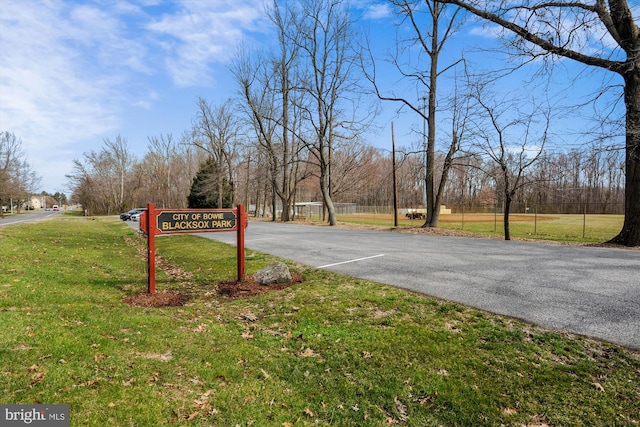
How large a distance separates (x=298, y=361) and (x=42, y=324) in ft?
10.1

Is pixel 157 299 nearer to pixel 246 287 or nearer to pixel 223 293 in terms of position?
pixel 223 293

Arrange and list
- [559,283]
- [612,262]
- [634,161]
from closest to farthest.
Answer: [559,283]
[612,262]
[634,161]

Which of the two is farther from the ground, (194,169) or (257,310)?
(194,169)

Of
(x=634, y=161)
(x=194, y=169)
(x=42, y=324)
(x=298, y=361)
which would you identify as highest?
(x=194, y=169)

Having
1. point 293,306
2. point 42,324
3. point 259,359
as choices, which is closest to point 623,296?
point 293,306

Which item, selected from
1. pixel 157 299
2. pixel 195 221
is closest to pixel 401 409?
pixel 157 299

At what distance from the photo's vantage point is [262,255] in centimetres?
1019

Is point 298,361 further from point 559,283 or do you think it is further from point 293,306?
point 559,283

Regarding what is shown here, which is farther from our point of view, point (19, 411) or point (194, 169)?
point (194, 169)

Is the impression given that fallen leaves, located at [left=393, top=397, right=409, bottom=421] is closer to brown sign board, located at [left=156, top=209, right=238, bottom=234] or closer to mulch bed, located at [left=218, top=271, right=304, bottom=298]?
mulch bed, located at [left=218, top=271, right=304, bottom=298]

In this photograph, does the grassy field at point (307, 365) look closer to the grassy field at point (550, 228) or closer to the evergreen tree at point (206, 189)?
the grassy field at point (550, 228)

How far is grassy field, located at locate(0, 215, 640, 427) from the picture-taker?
2.71 meters
